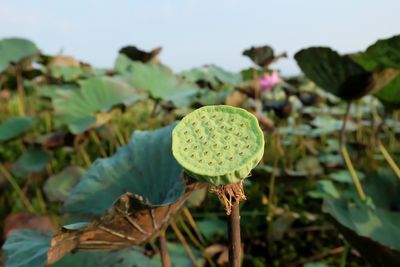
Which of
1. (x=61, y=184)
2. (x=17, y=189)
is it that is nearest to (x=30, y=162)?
(x=17, y=189)

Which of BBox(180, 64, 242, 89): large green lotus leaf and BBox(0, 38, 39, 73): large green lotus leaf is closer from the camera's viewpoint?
→ BBox(180, 64, 242, 89): large green lotus leaf

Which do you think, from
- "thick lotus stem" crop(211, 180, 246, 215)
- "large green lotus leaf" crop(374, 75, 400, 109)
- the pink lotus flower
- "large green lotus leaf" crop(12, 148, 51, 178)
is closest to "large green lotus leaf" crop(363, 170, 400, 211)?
"large green lotus leaf" crop(374, 75, 400, 109)

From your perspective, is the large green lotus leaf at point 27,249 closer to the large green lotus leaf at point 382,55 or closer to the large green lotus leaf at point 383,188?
the large green lotus leaf at point 382,55

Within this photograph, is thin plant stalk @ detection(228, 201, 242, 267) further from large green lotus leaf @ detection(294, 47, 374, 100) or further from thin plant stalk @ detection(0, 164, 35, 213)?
thin plant stalk @ detection(0, 164, 35, 213)

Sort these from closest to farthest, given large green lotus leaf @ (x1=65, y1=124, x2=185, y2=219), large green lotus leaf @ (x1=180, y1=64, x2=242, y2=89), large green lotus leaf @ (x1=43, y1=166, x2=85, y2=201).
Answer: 1. large green lotus leaf @ (x1=65, y1=124, x2=185, y2=219)
2. large green lotus leaf @ (x1=43, y1=166, x2=85, y2=201)
3. large green lotus leaf @ (x1=180, y1=64, x2=242, y2=89)

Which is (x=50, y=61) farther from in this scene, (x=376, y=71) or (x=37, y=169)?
(x=376, y=71)

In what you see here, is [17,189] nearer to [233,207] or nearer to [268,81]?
[268,81]

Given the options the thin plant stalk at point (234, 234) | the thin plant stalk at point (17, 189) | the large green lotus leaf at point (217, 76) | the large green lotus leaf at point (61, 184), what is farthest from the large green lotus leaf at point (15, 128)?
the thin plant stalk at point (234, 234)
